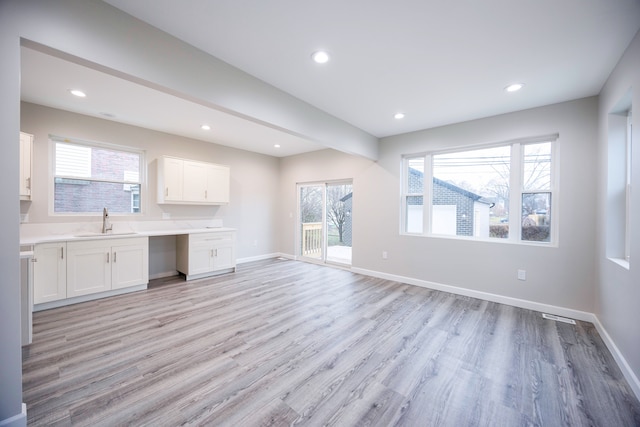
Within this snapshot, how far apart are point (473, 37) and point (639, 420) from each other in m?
2.88

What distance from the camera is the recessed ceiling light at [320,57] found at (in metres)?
2.25

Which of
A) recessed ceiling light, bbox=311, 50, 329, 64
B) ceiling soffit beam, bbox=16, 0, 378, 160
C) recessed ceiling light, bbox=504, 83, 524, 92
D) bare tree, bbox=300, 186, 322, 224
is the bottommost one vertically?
bare tree, bbox=300, 186, 322, 224

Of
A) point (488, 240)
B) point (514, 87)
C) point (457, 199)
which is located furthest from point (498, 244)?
point (514, 87)

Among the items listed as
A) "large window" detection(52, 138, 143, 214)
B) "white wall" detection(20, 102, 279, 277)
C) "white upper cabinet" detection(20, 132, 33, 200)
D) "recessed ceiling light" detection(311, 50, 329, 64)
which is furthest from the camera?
"large window" detection(52, 138, 143, 214)

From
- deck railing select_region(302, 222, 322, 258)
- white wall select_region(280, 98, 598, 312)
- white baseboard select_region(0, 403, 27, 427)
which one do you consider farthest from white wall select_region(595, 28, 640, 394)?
deck railing select_region(302, 222, 322, 258)

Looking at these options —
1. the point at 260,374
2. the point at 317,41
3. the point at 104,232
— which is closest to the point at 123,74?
the point at 317,41

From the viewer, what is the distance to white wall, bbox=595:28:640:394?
1894 millimetres

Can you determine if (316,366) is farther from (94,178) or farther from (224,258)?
(94,178)

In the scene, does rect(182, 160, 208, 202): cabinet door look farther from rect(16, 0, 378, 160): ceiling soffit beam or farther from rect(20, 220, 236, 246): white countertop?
rect(16, 0, 378, 160): ceiling soffit beam

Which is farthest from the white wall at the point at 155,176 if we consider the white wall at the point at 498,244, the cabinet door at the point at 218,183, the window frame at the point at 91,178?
the white wall at the point at 498,244

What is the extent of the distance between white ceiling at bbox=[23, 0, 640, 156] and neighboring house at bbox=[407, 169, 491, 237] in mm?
1279

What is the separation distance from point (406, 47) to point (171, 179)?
4279 millimetres

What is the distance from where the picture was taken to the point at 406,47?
2.15 meters

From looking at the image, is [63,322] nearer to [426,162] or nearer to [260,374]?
[260,374]
